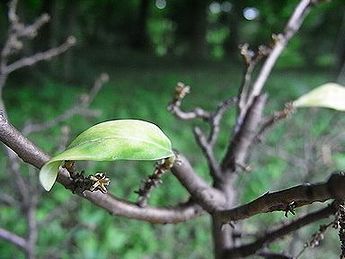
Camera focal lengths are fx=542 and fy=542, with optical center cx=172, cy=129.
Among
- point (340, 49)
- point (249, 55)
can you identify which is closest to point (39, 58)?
point (249, 55)

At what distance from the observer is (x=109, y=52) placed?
4.88 metres

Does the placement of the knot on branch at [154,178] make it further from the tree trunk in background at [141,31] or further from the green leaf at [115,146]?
the tree trunk in background at [141,31]

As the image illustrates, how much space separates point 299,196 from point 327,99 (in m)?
0.24

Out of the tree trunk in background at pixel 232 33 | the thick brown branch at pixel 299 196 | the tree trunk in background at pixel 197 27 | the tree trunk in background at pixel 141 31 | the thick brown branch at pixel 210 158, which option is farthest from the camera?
the tree trunk in background at pixel 141 31

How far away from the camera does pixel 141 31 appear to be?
5.84 m

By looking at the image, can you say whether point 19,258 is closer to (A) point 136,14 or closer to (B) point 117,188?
(B) point 117,188

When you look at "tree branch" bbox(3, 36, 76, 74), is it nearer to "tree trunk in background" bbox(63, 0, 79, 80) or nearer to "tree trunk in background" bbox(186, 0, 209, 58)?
"tree trunk in background" bbox(63, 0, 79, 80)

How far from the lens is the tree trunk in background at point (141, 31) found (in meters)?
5.73

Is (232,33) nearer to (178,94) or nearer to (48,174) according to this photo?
(178,94)

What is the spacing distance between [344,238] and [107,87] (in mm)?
3011

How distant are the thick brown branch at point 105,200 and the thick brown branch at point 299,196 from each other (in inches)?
2.8

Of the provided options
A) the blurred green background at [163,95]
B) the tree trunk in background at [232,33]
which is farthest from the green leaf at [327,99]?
the tree trunk in background at [232,33]

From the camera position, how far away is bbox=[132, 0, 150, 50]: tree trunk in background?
573cm

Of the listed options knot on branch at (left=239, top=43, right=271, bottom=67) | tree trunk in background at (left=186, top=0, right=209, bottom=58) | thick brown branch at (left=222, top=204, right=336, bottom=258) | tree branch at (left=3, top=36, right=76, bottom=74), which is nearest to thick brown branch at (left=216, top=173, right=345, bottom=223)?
thick brown branch at (left=222, top=204, right=336, bottom=258)
